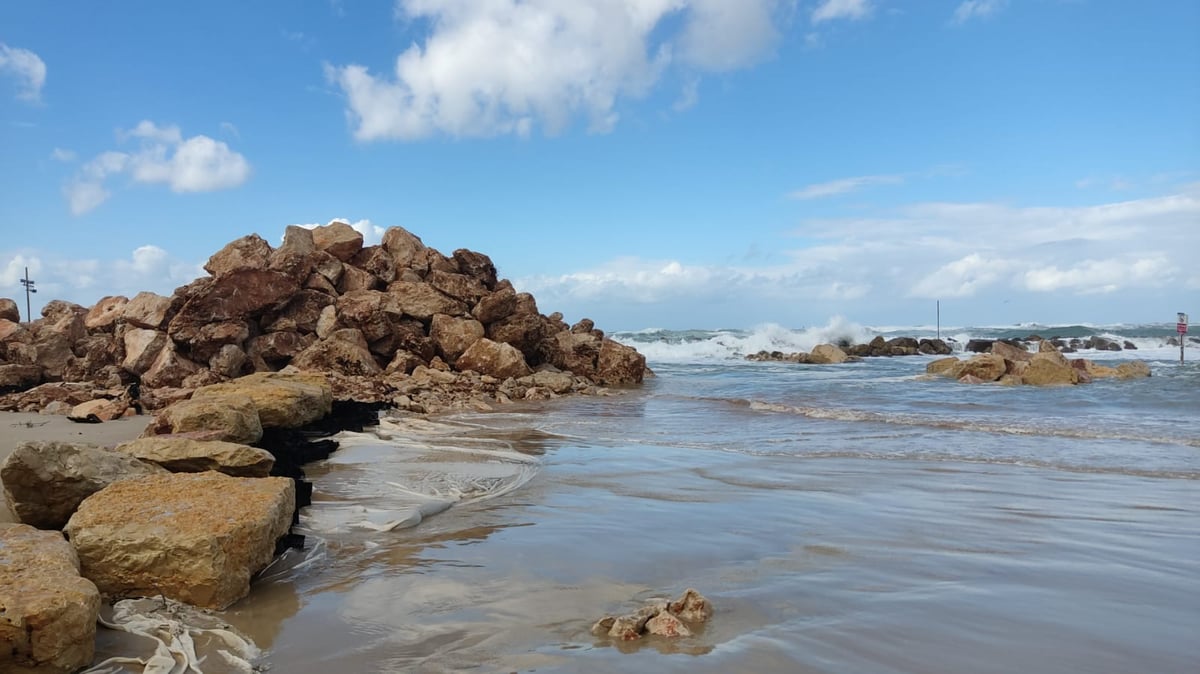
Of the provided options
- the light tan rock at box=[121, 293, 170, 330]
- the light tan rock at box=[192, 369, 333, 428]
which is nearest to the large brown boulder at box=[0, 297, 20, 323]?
the light tan rock at box=[121, 293, 170, 330]

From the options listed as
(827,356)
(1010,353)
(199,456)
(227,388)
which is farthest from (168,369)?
(827,356)

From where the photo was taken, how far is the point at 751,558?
3832mm

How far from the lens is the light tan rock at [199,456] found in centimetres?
458

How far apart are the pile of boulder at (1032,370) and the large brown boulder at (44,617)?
1958 cm

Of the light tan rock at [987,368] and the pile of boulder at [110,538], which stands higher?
the light tan rock at [987,368]

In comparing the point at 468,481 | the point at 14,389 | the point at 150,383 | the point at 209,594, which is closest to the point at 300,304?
the point at 150,383

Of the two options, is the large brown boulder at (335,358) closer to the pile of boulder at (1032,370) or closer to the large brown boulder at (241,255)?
the large brown boulder at (241,255)

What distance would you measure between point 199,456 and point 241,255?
12663mm

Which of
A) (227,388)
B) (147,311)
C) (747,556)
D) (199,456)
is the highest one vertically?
(147,311)

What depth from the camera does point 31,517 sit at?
3740mm

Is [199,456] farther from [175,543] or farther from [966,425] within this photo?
[966,425]

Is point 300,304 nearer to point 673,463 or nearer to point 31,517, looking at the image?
point 673,463

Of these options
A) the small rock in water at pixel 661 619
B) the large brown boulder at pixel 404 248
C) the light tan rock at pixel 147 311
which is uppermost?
the large brown boulder at pixel 404 248

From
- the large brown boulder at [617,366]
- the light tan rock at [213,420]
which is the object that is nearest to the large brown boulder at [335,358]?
the large brown boulder at [617,366]
